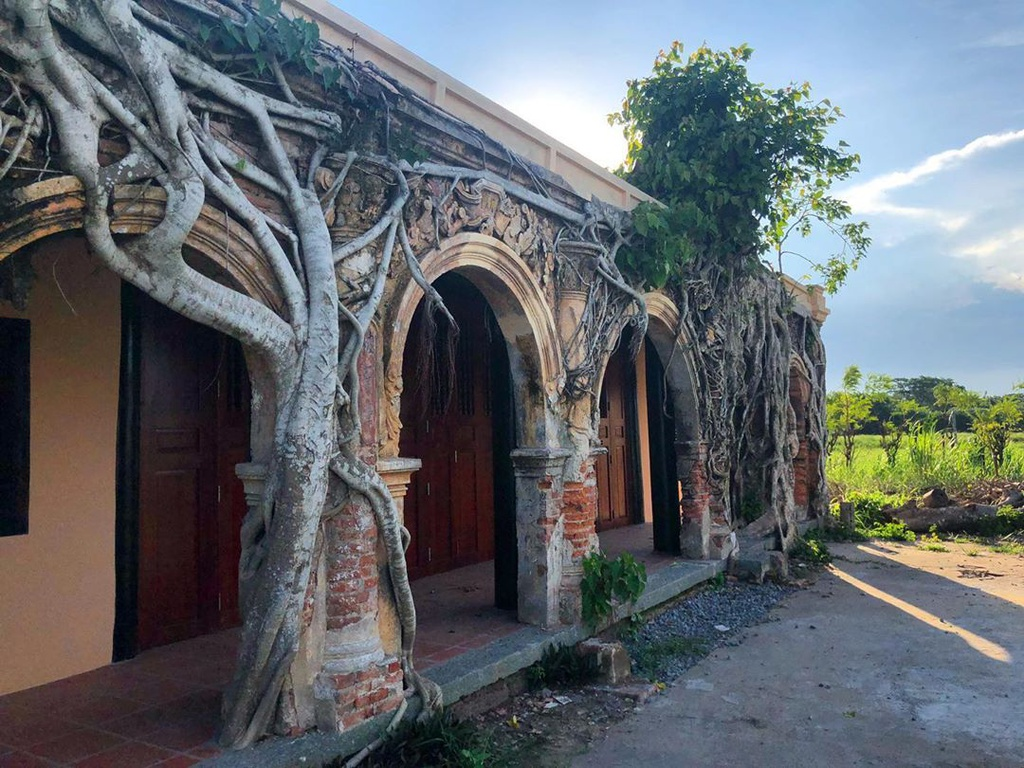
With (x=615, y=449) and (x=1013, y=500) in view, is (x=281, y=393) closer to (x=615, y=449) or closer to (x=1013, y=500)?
(x=615, y=449)

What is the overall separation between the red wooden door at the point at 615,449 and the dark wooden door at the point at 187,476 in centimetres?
620

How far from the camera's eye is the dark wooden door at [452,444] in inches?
293

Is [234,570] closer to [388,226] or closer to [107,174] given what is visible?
[388,226]

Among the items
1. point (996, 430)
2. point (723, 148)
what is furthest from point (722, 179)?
point (996, 430)

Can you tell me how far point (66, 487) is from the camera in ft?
15.0

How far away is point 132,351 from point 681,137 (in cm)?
626

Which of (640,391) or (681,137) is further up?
(681,137)

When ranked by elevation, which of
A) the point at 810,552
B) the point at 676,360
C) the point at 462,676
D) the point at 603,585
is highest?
the point at 676,360

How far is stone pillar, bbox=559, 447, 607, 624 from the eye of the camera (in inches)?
230

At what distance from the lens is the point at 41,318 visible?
451 centimetres

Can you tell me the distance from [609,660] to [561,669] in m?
0.35

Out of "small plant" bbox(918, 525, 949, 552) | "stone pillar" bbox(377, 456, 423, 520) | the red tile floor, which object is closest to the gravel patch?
the red tile floor

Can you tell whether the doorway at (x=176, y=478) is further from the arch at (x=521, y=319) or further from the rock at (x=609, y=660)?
the rock at (x=609, y=660)

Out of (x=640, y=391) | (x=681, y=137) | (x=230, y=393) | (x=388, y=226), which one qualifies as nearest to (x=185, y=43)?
(x=388, y=226)
